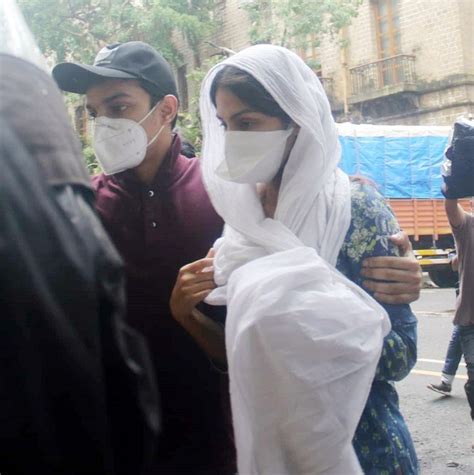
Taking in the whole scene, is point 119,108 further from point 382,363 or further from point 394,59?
point 394,59

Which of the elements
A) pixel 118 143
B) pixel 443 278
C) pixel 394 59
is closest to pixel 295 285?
pixel 118 143

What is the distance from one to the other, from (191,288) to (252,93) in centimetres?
45

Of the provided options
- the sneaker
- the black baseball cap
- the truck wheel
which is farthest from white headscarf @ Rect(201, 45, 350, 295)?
the truck wheel

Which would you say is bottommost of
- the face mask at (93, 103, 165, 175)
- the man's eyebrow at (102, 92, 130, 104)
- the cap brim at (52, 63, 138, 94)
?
the face mask at (93, 103, 165, 175)

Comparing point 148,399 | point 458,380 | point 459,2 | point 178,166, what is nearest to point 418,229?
point 459,2

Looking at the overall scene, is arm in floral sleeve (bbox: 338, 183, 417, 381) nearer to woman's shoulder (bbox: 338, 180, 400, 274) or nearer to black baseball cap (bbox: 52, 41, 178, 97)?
woman's shoulder (bbox: 338, 180, 400, 274)

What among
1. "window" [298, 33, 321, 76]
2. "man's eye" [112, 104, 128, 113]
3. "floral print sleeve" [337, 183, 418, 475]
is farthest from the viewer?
"window" [298, 33, 321, 76]

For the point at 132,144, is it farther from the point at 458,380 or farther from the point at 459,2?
the point at 459,2

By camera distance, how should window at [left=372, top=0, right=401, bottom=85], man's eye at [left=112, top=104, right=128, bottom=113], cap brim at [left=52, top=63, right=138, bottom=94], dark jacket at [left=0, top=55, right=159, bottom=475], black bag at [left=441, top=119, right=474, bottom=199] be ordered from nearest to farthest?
dark jacket at [left=0, top=55, right=159, bottom=475], cap brim at [left=52, top=63, right=138, bottom=94], man's eye at [left=112, top=104, right=128, bottom=113], black bag at [left=441, top=119, right=474, bottom=199], window at [left=372, top=0, right=401, bottom=85]

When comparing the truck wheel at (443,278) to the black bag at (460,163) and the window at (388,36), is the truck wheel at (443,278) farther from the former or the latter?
the black bag at (460,163)

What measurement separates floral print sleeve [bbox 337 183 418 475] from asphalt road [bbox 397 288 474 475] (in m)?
2.72

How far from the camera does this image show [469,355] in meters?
4.29

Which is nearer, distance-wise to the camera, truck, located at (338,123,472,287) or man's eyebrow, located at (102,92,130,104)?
man's eyebrow, located at (102,92,130,104)

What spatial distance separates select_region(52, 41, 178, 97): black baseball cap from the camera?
6.16 feet
